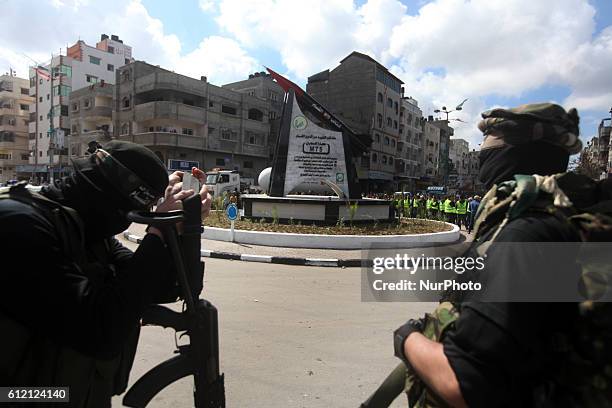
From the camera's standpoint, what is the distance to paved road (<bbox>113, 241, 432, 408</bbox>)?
2.85m

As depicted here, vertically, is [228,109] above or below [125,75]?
below

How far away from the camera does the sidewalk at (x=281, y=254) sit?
8.37 m

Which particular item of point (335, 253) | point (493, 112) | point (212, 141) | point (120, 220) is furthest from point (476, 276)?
point (212, 141)

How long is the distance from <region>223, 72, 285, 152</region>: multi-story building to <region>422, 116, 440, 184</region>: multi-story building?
88.2 ft

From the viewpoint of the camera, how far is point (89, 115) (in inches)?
1545

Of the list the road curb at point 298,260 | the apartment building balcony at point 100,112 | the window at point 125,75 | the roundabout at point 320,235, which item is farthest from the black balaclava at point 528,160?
the apartment building balcony at point 100,112

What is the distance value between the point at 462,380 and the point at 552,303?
292 mm

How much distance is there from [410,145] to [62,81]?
46020mm

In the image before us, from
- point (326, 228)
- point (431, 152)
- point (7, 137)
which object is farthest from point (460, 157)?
point (7, 137)

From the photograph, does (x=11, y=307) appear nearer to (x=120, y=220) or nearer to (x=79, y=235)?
(x=79, y=235)

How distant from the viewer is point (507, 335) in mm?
902

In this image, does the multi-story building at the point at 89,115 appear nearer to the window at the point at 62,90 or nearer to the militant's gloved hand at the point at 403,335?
the window at the point at 62,90

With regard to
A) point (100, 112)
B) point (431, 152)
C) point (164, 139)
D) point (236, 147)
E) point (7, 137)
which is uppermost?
point (431, 152)

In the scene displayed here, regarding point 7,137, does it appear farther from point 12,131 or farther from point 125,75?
point 125,75
